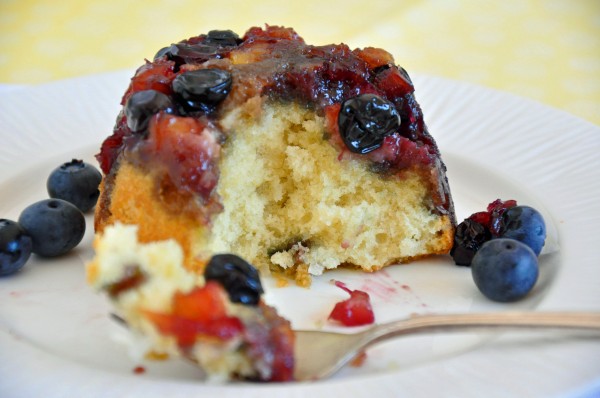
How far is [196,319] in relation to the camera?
2205 mm

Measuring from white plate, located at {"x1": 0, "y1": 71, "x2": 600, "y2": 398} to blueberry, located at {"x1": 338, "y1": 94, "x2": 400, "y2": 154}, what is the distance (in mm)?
659

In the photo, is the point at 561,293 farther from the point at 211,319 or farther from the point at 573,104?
the point at 573,104

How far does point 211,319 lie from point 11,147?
250 centimetres

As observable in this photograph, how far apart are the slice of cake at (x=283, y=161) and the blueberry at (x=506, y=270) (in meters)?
0.40

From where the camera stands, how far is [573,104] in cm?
555

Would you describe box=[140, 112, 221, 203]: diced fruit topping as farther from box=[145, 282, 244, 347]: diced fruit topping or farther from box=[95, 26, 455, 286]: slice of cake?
box=[145, 282, 244, 347]: diced fruit topping

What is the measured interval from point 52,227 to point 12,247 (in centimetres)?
22

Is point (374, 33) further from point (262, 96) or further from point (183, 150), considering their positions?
point (183, 150)

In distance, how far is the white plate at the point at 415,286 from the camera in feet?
7.38

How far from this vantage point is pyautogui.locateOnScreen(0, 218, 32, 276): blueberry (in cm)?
309

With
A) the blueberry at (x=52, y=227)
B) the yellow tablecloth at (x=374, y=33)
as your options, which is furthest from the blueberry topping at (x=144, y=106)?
the yellow tablecloth at (x=374, y=33)

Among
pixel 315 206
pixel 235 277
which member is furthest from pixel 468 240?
pixel 235 277

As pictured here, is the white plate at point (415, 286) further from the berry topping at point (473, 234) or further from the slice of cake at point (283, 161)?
the slice of cake at point (283, 161)

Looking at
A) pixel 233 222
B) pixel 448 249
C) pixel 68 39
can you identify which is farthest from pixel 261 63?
pixel 68 39
